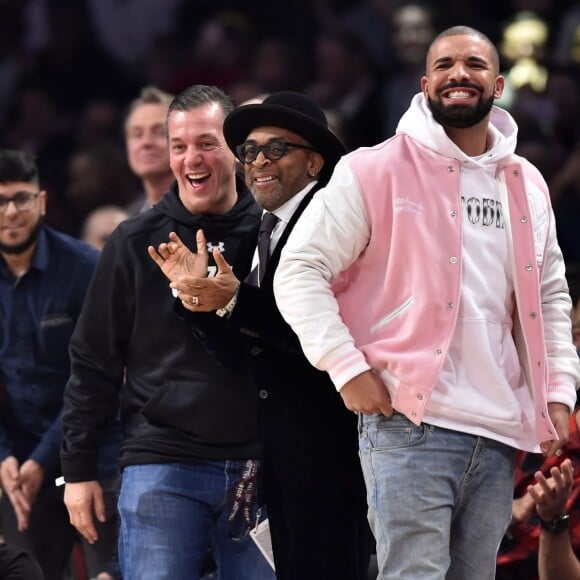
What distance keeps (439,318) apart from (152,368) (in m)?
1.12

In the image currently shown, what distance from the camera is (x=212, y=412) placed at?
4363mm

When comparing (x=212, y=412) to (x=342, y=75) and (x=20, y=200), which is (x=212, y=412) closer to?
(x=20, y=200)

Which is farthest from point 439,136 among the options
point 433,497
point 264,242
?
point 433,497

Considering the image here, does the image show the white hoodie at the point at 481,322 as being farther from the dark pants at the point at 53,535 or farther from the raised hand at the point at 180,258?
the dark pants at the point at 53,535

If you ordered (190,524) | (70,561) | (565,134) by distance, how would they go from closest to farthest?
1. (190,524)
2. (70,561)
3. (565,134)

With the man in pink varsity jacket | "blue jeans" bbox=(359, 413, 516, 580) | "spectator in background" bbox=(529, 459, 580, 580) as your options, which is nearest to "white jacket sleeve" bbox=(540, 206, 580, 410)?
the man in pink varsity jacket

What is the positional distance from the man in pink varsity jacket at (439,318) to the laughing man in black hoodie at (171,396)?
650mm

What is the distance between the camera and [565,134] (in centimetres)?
805

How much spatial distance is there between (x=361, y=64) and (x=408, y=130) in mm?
5122

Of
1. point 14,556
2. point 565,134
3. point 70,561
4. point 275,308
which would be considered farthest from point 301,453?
point 565,134

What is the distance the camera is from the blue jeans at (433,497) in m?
3.60

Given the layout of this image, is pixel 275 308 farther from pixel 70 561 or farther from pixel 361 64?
pixel 361 64

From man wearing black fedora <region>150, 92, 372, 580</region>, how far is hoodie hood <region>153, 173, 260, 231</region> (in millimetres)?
365

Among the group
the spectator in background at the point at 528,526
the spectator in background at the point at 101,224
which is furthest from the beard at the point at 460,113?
the spectator in background at the point at 101,224
